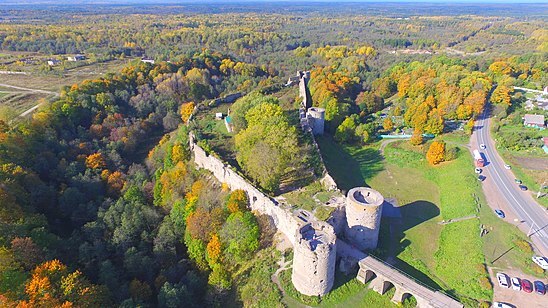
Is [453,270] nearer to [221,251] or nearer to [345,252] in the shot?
[345,252]

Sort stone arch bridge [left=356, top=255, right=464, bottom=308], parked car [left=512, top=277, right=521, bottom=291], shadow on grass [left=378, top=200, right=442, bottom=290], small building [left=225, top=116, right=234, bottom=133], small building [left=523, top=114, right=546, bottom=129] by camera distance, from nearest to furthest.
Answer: stone arch bridge [left=356, top=255, right=464, bottom=308] → parked car [left=512, top=277, right=521, bottom=291] → shadow on grass [left=378, top=200, right=442, bottom=290] → small building [left=225, top=116, right=234, bottom=133] → small building [left=523, top=114, right=546, bottom=129]

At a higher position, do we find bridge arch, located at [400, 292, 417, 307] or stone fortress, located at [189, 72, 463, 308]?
stone fortress, located at [189, 72, 463, 308]

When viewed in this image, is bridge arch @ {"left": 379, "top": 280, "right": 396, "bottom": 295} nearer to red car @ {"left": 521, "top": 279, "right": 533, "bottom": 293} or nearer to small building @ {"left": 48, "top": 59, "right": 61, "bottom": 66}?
red car @ {"left": 521, "top": 279, "right": 533, "bottom": 293}

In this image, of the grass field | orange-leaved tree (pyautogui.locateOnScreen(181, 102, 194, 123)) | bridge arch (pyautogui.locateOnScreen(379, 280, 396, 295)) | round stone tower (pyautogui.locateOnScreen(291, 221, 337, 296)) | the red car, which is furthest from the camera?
orange-leaved tree (pyautogui.locateOnScreen(181, 102, 194, 123))

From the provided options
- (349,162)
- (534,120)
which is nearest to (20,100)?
(349,162)

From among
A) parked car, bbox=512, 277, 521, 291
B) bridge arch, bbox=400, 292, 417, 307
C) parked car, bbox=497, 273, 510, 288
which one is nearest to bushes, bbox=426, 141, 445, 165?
parked car, bbox=497, 273, 510, 288

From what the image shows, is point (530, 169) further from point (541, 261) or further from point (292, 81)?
point (292, 81)
